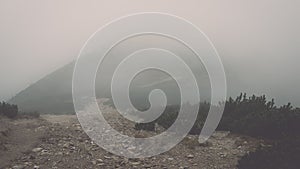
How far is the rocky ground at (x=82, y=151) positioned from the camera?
41.3ft

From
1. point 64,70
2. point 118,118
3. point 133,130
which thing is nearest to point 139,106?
point 118,118

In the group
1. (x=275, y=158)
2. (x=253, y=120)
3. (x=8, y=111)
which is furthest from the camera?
(x=8, y=111)

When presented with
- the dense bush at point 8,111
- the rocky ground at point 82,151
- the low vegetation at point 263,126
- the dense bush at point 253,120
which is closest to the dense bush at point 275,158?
the low vegetation at point 263,126

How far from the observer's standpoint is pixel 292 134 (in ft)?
47.2

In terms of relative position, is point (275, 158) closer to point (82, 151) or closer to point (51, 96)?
point (82, 151)

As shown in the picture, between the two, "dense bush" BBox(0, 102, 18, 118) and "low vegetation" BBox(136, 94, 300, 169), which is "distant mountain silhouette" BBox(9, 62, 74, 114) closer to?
"dense bush" BBox(0, 102, 18, 118)

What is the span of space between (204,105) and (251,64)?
20836mm

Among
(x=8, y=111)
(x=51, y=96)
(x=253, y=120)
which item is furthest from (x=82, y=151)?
(x=51, y=96)

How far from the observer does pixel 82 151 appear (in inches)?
530

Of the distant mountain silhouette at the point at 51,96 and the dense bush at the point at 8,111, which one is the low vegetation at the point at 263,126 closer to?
the dense bush at the point at 8,111

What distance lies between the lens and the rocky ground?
12594 mm

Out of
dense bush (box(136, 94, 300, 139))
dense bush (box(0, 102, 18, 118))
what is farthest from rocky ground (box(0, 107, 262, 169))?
dense bush (box(0, 102, 18, 118))

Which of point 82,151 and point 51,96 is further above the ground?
point 51,96

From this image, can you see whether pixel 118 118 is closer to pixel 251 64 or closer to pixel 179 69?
pixel 179 69
